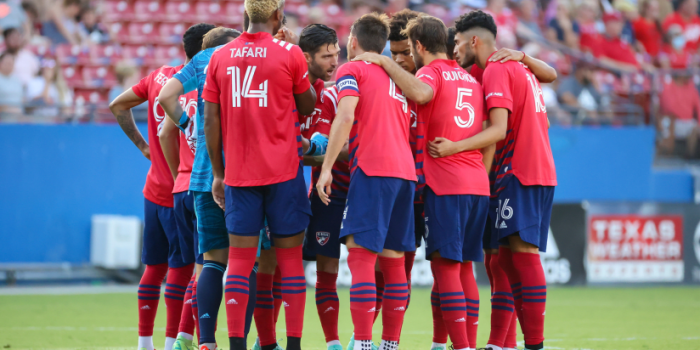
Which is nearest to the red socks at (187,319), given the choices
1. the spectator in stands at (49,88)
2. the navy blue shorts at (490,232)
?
the navy blue shorts at (490,232)

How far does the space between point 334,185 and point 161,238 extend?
4.49 ft

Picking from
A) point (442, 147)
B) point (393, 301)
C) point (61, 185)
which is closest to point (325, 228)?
point (393, 301)

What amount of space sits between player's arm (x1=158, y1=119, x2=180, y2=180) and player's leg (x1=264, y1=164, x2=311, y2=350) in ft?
3.16

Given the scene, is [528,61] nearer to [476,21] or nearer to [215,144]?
[476,21]

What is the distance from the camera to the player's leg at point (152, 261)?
5730 mm

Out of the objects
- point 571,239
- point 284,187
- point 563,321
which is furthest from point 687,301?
point 284,187

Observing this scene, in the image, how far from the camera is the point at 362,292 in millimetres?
5031

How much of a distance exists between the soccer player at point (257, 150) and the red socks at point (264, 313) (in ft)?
1.64

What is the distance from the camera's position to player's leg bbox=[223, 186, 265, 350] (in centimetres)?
489

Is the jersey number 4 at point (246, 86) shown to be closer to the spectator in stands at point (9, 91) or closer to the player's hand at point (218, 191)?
the player's hand at point (218, 191)

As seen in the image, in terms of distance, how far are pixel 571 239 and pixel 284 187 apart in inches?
331

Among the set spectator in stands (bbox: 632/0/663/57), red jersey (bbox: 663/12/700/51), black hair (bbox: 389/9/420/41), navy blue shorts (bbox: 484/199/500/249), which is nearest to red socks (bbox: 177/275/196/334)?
navy blue shorts (bbox: 484/199/500/249)

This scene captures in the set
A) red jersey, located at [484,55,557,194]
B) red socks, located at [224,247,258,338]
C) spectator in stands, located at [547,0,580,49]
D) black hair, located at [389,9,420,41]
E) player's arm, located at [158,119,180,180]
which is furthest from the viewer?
spectator in stands, located at [547,0,580,49]

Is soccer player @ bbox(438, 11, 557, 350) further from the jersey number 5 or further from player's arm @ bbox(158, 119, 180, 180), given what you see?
player's arm @ bbox(158, 119, 180, 180)
